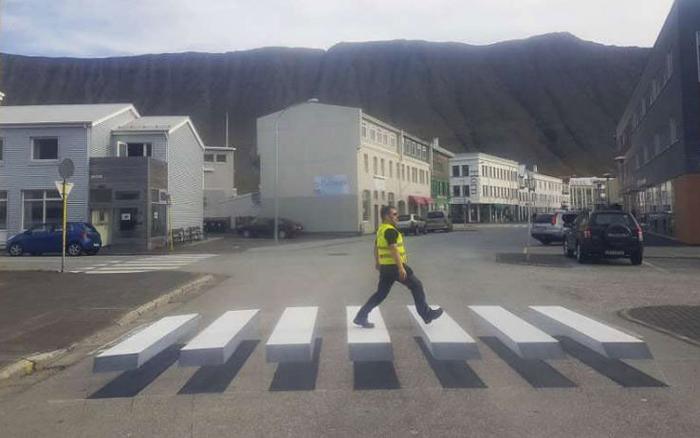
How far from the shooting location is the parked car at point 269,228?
1711 inches

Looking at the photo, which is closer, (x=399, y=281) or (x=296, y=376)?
(x=296, y=376)

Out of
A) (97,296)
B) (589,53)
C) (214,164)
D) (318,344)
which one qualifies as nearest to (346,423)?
(318,344)

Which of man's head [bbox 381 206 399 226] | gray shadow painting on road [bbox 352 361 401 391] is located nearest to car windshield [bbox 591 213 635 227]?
man's head [bbox 381 206 399 226]

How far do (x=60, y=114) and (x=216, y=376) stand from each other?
31.6 meters

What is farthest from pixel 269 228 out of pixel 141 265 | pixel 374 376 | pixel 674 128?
pixel 374 376

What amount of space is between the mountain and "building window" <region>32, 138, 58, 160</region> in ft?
386

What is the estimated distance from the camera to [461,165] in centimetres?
8962

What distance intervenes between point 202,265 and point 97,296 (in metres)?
8.87

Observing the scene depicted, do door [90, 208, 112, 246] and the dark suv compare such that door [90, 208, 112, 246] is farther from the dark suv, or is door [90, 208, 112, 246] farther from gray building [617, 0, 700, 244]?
gray building [617, 0, 700, 244]

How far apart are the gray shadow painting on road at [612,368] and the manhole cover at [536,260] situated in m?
11.8

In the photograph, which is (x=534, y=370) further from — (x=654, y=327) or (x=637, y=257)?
(x=637, y=257)

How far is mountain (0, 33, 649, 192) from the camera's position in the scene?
512ft

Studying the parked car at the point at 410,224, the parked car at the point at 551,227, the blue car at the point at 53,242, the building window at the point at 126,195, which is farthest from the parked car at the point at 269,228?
the parked car at the point at 551,227

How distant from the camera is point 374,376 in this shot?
19.4 ft
